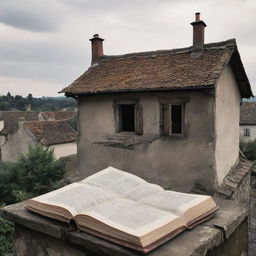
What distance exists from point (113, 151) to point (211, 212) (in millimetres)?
7599

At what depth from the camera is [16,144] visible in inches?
936

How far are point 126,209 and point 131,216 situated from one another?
0.11 meters

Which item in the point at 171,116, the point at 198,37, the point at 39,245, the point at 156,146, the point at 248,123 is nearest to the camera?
the point at 39,245

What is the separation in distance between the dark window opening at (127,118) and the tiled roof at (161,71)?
0.99 m

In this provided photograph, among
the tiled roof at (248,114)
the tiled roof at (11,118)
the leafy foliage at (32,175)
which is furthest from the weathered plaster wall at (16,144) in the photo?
the tiled roof at (248,114)

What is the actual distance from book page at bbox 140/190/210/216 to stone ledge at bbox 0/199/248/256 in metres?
0.16

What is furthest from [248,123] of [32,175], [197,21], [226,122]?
[197,21]

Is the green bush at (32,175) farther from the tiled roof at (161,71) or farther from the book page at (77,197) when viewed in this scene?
the book page at (77,197)

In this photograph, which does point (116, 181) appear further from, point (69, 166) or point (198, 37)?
point (69, 166)

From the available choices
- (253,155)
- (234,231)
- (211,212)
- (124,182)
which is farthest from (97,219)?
(253,155)

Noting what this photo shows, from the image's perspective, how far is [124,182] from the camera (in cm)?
246

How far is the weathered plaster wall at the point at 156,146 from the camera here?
26.3 ft

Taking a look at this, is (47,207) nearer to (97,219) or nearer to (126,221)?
(97,219)

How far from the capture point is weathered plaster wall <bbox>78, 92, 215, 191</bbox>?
8008mm
